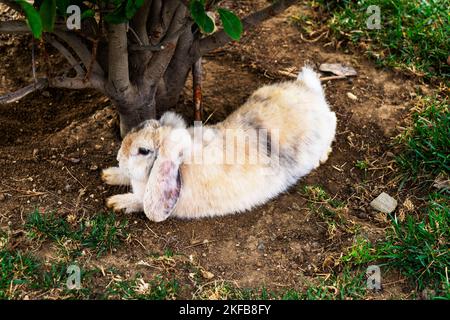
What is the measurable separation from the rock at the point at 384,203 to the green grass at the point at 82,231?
1.44 m

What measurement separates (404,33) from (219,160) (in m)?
1.93

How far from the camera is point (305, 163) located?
3.82m

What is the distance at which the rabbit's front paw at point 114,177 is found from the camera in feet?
12.3

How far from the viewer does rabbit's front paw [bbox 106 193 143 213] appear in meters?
3.60

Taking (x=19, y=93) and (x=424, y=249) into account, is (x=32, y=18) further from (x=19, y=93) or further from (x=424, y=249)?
(x=424, y=249)

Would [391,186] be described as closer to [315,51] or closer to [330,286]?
[330,286]

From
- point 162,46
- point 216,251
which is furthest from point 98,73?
point 216,251

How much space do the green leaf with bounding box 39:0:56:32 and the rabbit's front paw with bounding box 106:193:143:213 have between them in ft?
4.54

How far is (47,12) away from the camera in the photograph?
2424 millimetres

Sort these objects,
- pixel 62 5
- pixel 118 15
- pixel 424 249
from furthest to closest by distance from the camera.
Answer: pixel 424 249
pixel 118 15
pixel 62 5

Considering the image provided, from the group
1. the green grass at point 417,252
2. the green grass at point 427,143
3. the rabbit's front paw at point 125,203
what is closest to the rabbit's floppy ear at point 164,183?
the rabbit's front paw at point 125,203

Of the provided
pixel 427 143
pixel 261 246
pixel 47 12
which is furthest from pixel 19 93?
pixel 427 143

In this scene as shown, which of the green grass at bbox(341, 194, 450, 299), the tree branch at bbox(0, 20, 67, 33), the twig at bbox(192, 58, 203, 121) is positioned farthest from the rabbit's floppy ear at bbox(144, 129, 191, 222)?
the green grass at bbox(341, 194, 450, 299)

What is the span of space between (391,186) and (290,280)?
98 centimetres
